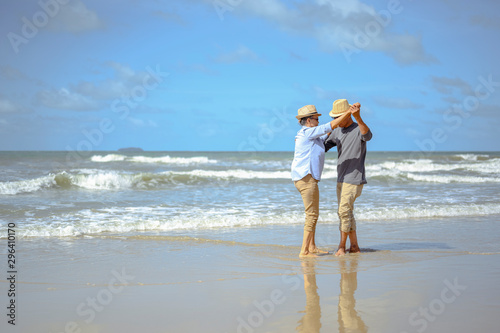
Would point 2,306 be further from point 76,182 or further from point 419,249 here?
point 76,182

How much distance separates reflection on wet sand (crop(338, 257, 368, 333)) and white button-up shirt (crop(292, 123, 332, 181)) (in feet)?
3.85

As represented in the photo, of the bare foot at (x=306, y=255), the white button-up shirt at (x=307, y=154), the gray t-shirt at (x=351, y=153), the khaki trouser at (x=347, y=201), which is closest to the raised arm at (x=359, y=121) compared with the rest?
the gray t-shirt at (x=351, y=153)

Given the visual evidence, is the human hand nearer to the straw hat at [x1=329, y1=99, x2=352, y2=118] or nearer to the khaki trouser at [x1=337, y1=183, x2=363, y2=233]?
the straw hat at [x1=329, y1=99, x2=352, y2=118]

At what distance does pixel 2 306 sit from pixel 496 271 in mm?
5175

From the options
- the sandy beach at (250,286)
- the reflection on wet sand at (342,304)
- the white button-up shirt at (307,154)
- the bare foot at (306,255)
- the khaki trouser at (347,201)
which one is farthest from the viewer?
the bare foot at (306,255)

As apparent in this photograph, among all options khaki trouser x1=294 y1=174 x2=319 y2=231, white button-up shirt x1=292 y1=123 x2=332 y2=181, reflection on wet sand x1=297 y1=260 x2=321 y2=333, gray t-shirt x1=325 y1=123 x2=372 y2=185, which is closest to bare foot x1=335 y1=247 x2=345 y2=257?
khaki trouser x1=294 y1=174 x2=319 y2=231

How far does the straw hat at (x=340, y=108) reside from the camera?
18.8 feet

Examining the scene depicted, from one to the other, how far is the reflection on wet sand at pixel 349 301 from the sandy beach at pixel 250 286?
0.4 inches

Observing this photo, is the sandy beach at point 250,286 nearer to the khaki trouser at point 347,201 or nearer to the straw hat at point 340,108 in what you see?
the khaki trouser at point 347,201

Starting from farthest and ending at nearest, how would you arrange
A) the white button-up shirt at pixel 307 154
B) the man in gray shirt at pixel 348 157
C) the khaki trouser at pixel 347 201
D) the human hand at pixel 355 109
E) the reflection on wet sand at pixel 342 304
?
1. the khaki trouser at pixel 347 201
2. the man in gray shirt at pixel 348 157
3. the white button-up shirt at pixel 307 154
4. the human hand at pixel 355 109
5. the reflection on wet sand at pixel 342 304

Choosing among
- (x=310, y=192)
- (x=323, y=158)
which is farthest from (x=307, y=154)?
(x=310, y=192)

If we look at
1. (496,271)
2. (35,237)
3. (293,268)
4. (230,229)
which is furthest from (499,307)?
(35,237)

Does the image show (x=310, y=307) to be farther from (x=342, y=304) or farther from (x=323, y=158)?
(x=323, y=158)

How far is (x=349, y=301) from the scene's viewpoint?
411cm
